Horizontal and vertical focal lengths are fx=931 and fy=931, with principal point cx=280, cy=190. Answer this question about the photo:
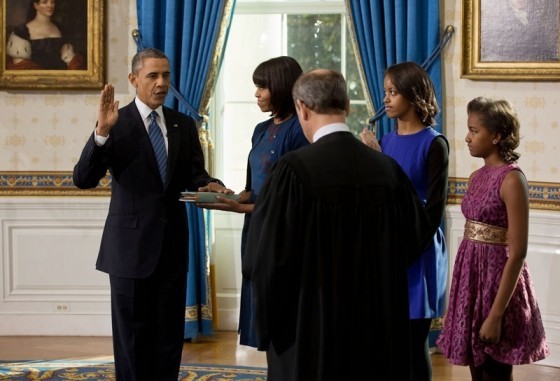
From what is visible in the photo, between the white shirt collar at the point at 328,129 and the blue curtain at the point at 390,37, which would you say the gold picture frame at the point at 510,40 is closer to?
the blue curtain at the point at 390,37

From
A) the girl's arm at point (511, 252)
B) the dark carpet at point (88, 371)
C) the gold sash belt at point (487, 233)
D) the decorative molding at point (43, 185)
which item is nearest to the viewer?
the girl's arm at point (511, 252)

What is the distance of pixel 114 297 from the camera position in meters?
Answer: 4.14

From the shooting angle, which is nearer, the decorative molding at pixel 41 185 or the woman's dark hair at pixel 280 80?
the woman's dark hair at pixel 280 80

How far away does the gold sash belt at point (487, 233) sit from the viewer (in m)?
3.57

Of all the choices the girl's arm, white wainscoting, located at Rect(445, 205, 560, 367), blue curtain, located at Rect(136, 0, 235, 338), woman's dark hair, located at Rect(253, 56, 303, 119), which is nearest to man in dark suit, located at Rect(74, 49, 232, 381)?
woman's dark hair, located at Rect(253, 56, 303, 119)

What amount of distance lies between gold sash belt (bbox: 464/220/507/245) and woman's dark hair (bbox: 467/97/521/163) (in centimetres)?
26

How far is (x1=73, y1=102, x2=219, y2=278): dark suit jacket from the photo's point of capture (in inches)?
161

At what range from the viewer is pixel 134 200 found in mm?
4109

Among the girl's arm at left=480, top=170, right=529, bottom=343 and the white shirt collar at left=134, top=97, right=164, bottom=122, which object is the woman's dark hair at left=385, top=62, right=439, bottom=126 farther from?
the white shirt collar at left=134, top=97, right=164, bottom=122

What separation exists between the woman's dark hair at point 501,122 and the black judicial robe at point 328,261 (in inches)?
33.4

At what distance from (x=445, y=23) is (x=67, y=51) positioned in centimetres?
246

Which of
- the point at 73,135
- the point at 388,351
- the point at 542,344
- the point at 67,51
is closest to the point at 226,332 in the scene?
the point at 73,135

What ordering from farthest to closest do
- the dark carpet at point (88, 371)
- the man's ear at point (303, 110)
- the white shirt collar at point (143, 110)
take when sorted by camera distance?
the dark carpet at point (88, 371), the white shirt collar at point (143, 110), the man's ear at point (303, 110)

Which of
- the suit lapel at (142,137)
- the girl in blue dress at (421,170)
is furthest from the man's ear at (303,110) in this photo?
the suit lapel at (142,137)
